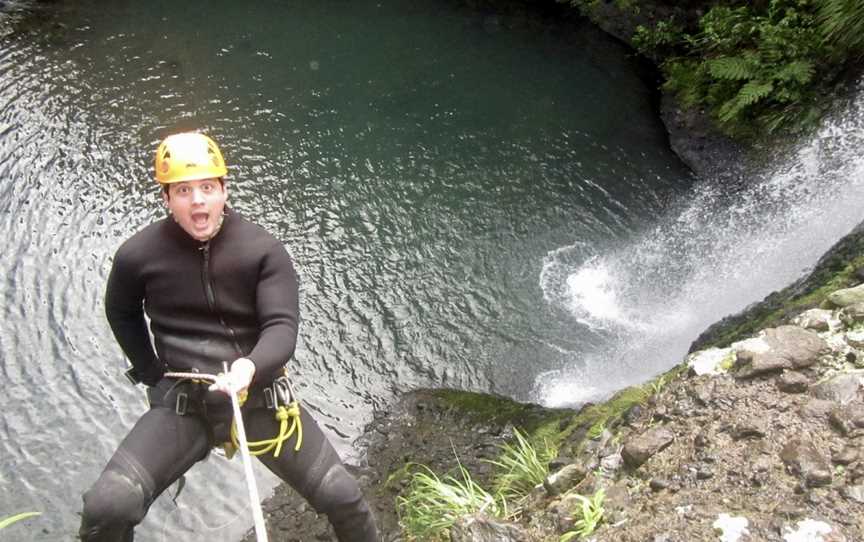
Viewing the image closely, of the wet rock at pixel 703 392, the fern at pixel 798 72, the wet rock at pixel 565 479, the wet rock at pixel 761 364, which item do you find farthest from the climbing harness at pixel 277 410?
the fern at pixel 798 72

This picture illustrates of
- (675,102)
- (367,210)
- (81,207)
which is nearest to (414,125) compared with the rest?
(367,210)

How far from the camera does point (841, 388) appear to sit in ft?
13.0

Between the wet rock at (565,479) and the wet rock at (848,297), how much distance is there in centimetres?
205

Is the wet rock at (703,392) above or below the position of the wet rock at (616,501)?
above

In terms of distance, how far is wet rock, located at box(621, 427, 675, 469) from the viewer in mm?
4133

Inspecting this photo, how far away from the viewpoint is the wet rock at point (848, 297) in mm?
4652

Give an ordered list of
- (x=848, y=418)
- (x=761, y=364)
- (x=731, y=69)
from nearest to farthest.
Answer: (x=848, y=418) < (x=761, y=364) < (x=731, y=69)

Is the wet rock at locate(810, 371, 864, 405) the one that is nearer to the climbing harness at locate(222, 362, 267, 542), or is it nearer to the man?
the man

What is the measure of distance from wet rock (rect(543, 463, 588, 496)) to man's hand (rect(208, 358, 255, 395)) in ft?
7.00

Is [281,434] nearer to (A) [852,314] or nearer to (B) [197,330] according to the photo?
(B) [197,330]

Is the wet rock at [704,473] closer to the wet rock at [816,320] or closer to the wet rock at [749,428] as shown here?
the wet rock at [749,428]

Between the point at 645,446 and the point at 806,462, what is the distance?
0.86m

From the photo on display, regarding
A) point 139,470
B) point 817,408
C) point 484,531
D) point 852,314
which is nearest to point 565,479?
point 484,531

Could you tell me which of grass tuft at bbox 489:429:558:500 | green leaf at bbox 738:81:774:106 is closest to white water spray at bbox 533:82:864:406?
green leaf at bbox 738:81:774:106
